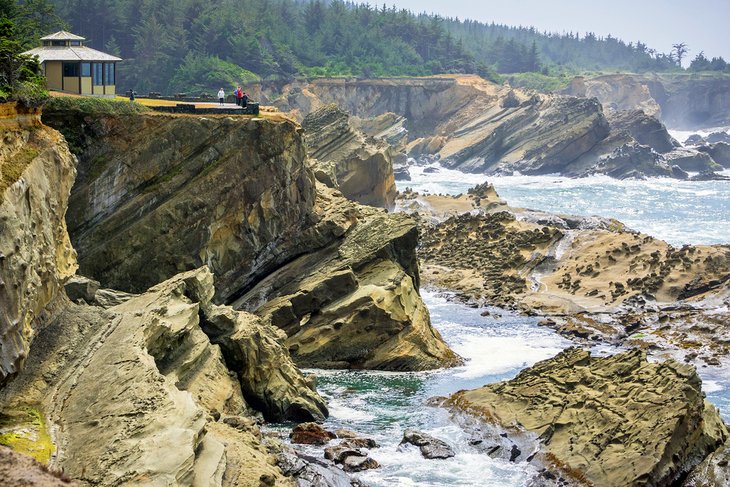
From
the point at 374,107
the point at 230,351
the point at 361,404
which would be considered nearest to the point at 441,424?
the point at 361,404

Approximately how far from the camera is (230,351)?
33.6 metres

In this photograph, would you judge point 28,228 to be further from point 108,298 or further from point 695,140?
point 695,140

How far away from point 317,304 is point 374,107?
10654 cm

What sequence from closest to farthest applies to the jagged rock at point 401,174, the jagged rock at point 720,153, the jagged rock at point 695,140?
the jagged rock at point 401,174 → the jagged rock at point 720,153 → the jagged rock at point 695,140

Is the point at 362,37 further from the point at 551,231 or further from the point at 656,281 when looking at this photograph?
the point at 656,281

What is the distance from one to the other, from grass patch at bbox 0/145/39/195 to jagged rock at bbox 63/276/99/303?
14.2 feet

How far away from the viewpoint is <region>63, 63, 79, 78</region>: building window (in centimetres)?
4819

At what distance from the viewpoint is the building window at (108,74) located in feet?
164

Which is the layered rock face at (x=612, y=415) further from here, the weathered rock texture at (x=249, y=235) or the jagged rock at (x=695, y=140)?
the jagged rock at (x=695, y=140)

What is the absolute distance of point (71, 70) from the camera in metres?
48.3

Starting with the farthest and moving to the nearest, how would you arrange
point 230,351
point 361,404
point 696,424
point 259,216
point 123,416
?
1. point 259,216
2. point 361,404
3. point 230,351
4. point 696,424
5. point 123,416

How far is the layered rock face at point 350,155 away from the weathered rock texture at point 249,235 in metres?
29.1

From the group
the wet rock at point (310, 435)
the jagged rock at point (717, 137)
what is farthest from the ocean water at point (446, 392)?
the jagged rock at point (717, 137)

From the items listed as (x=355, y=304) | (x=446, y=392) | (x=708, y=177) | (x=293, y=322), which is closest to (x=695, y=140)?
(x=708, y=177)
